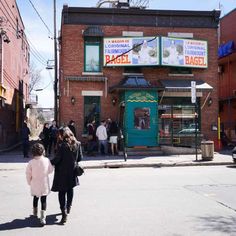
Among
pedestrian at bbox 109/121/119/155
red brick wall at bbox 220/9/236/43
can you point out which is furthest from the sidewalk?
red brick wall at bbox 220/9/236/43

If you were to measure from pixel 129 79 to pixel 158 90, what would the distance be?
1.65 meters

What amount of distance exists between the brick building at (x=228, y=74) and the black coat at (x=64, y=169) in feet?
83.3

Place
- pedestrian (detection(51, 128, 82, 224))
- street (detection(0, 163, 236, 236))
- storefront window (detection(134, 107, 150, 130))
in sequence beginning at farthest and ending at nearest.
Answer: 1. storefront window (detection(134, 107, 150, 130))
2. pedestrian (detection(51, 128, 82, 224))
3. street (detection(0, 163, 236, 236))

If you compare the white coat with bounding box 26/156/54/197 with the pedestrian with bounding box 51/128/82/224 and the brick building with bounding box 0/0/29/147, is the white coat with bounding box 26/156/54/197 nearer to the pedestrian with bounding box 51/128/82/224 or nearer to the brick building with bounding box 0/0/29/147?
the pedestrian with bounding box 51/128/82/224

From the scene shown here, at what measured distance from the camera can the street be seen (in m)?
7.41

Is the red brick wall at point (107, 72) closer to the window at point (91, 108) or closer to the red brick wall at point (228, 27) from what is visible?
the window at point (91, 108)

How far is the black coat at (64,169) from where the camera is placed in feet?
25.8

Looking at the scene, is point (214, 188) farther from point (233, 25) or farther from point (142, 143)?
point (233, 25)

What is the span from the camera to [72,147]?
8047 millimetres

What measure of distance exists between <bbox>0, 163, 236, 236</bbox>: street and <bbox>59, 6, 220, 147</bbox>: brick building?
28.5 ft

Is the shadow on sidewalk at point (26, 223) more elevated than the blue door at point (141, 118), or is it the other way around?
the blue door at point (141, 118)

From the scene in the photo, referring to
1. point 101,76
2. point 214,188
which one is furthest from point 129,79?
point 214,188

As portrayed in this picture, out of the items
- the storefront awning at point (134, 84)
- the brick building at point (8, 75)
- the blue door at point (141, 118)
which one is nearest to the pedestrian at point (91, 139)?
the blue door at point (141, 118)

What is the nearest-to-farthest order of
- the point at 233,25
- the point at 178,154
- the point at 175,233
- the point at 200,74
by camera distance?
the point at 175,233, the point at 178,154, the point at 200,74, the point at 233,25
